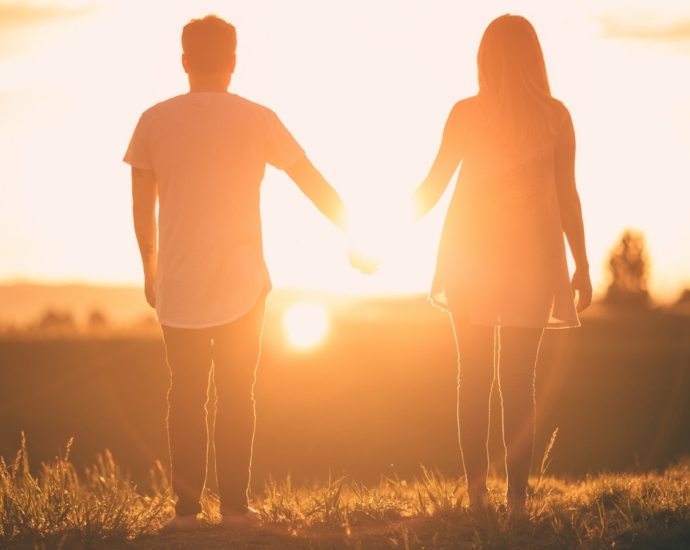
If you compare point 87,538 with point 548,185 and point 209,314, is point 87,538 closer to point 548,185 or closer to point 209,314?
A: point 209,314

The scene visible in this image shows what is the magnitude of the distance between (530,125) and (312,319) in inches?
1274

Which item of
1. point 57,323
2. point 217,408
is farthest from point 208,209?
point 57,323

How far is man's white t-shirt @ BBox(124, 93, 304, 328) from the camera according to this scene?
356 centimetres

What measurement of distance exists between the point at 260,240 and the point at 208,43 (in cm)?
81

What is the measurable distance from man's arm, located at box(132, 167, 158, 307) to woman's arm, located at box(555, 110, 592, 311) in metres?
1.68

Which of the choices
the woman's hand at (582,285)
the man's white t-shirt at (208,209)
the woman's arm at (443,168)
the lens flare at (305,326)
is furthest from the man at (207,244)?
the lens flare at (305,326)

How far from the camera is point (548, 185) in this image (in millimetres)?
3670

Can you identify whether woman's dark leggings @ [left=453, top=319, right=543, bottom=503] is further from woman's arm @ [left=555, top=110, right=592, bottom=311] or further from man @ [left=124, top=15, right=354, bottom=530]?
man @ [left=124, top=15, right=354, bottom=530]

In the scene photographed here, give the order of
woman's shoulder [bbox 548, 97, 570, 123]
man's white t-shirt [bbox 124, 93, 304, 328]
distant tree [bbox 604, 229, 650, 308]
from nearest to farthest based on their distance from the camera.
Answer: man's white t-shirt [bbox 124, 93, 304, 328] < woman's shoulder [bbox 548, 97, 570, 123] < distant tree [bbox 604, 229, 650, 308]

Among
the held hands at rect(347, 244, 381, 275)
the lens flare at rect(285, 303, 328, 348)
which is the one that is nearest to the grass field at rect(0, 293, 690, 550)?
the lens flare at rect(285, 303, 328, 348)

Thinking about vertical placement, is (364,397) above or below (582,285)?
below

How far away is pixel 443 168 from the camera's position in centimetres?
383

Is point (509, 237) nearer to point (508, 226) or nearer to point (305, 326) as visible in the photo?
point (508, 226)

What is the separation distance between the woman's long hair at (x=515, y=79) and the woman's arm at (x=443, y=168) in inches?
6.4
